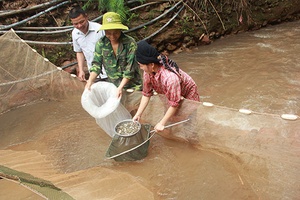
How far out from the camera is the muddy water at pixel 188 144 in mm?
2373

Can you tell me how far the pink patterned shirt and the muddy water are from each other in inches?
20.2

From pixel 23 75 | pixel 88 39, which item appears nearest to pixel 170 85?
pixel 88 39

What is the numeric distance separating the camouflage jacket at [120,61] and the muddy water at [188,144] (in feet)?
2.11

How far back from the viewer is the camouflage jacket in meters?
2.77

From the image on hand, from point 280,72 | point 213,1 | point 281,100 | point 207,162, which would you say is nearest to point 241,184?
point 207,162

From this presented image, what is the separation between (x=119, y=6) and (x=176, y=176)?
3522 mm

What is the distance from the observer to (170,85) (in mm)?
2268

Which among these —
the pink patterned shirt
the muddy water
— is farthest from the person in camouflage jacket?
the muddy water

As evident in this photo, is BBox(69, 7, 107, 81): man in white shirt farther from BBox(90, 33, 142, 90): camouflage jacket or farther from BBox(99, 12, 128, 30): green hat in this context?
BBox(99, 12, 128, 30): green hat

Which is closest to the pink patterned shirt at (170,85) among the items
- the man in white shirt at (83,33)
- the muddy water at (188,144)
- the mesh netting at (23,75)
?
the muddy water at (188,144)

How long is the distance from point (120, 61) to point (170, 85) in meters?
0.79

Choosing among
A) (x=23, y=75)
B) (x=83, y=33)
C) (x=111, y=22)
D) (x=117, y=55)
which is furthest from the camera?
(x=23, y=75)

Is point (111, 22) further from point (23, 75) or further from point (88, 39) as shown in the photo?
point (23, 75)

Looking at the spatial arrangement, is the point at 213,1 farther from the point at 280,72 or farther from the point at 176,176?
the point at 176,176
